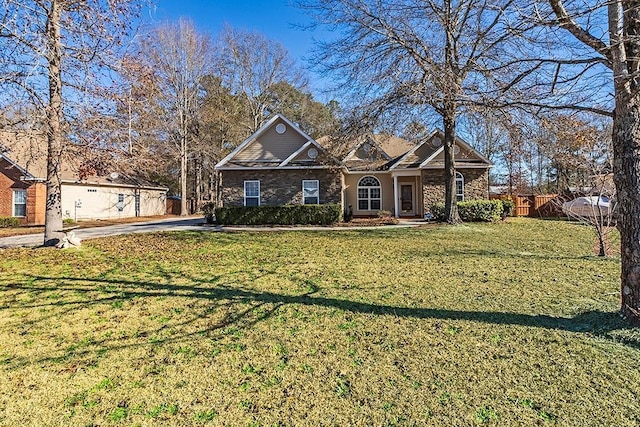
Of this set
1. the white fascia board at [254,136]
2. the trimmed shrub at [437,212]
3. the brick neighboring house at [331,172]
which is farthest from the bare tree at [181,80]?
the trimmed shrub at [437,212]

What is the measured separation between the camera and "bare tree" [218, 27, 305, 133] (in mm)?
32906

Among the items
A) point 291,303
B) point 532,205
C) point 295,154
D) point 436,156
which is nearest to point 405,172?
point 436,156

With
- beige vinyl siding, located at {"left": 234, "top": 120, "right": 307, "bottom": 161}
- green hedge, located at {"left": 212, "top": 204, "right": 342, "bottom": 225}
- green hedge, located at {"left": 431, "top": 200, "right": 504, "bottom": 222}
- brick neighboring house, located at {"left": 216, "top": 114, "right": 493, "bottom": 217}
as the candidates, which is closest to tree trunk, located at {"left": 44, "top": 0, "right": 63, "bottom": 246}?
green hedge, located at {"left": 212, "top": 204, "right": 342, "bottom": 225}

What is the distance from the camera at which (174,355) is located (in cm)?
363

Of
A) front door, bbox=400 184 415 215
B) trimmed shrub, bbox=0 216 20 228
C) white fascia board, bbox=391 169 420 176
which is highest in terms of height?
white fascia board, bbox=391 169 420 176

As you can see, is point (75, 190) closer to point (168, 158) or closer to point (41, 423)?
point (168, 158)

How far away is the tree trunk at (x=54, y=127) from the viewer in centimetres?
816

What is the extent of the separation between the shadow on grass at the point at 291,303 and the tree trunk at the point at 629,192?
0.33 metres

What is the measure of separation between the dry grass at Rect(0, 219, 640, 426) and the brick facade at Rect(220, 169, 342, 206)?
35.5 ft

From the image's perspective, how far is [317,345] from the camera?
149 inches

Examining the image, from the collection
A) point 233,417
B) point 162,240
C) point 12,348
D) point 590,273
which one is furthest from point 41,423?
point 162,240

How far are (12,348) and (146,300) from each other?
1630mm

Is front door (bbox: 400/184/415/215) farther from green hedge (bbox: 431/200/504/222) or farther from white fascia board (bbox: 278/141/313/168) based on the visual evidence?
white fascia board (bbox: 278/141/313/168)

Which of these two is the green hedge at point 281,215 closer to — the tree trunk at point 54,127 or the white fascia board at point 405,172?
the white fascia board at point 405,172
